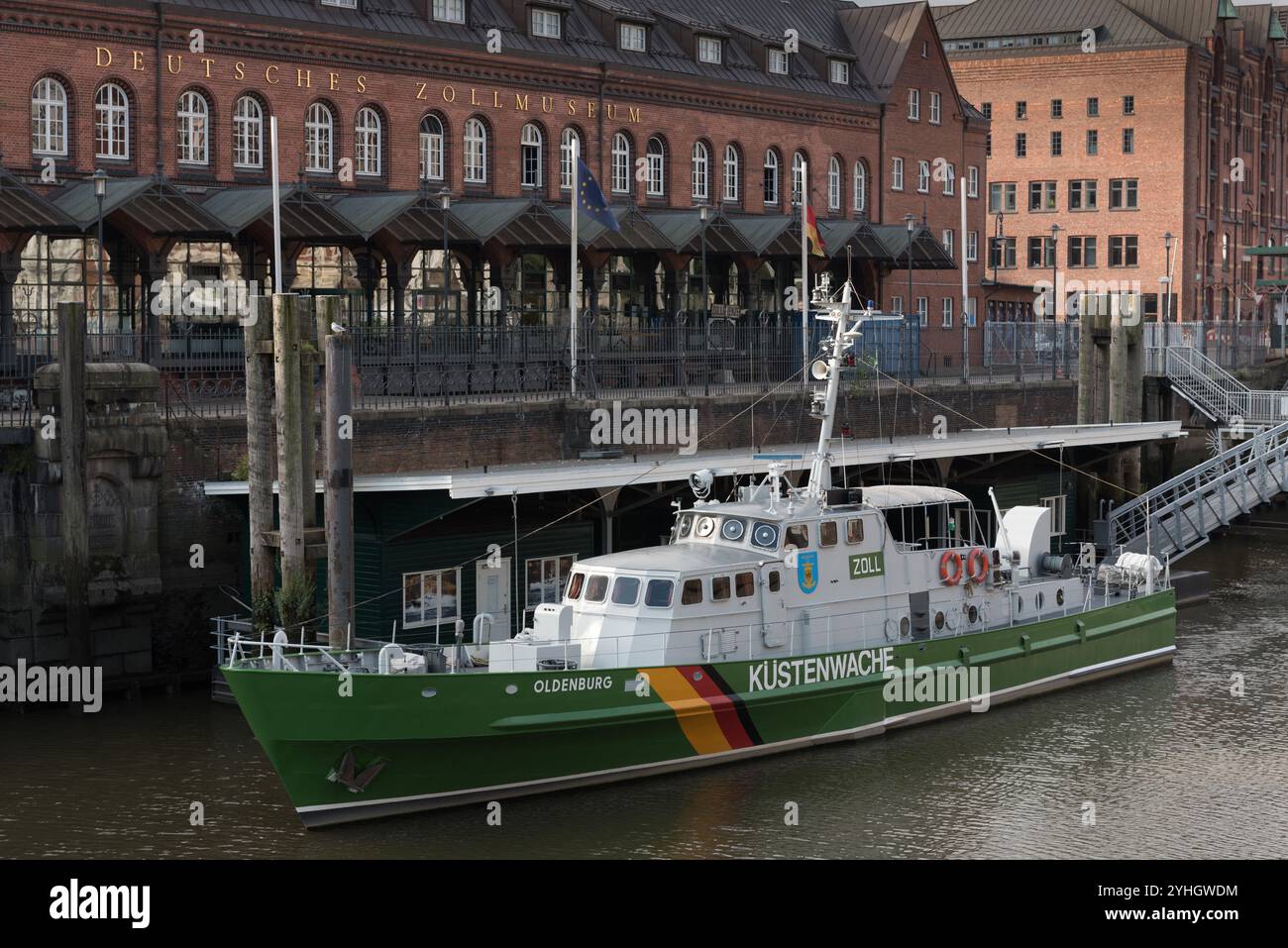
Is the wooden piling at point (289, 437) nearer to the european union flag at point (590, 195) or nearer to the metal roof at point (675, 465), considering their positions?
the metal roof at point (675, 465)

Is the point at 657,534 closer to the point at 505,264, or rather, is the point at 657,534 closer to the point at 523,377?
the point at 523,377

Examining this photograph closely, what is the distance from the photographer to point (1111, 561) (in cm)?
3772

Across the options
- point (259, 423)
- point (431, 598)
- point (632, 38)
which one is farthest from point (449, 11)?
point (431, 598)

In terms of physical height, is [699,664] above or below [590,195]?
below

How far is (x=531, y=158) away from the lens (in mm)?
51188

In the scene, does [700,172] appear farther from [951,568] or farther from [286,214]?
[951,568]

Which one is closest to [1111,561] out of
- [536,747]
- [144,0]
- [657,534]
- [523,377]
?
[657,534]

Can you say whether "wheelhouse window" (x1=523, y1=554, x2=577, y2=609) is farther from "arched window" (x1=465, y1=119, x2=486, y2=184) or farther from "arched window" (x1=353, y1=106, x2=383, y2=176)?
"arched window" (x1=465, y1=119, x2=486, y2=184)

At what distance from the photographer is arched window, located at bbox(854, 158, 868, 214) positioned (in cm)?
6250

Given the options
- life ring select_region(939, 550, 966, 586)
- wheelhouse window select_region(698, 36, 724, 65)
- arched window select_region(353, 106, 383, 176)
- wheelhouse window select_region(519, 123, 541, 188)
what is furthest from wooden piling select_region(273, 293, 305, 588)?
wheelhouse window select_region(698, 36, 724, 65)

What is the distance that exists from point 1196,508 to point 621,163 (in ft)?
67.1

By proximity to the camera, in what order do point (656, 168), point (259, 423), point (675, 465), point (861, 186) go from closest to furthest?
1. point (259, 423)
2. point (675, 465)
3. point (656, 168)
4. point (861, 186)

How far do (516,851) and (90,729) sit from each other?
330 inches

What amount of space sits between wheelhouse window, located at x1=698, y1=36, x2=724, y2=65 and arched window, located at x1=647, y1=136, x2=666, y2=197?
3318 millimetres
